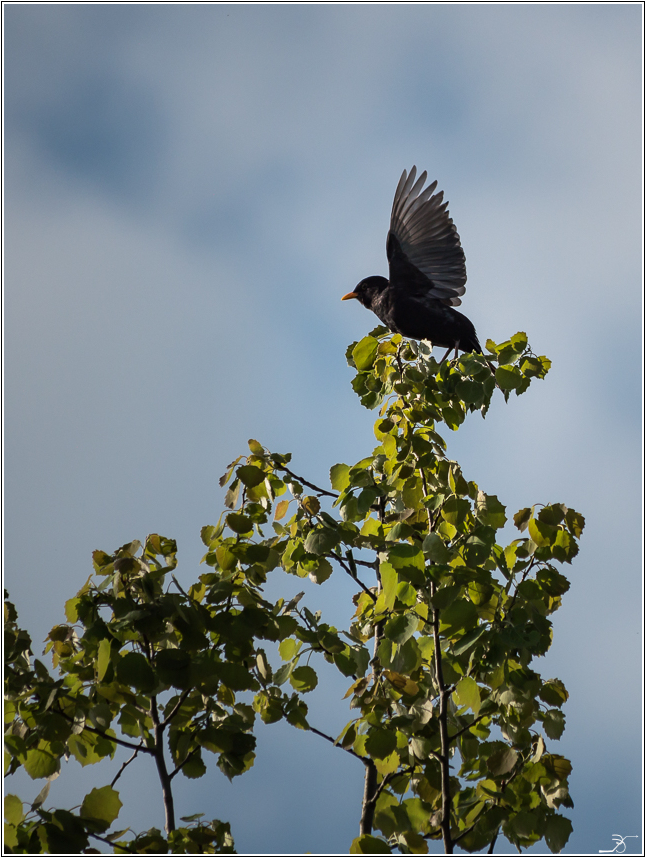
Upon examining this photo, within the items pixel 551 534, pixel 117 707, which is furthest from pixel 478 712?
pixel 117 707

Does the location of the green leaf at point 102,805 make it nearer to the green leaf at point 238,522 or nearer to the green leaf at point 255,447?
the green leaf at point 238,522

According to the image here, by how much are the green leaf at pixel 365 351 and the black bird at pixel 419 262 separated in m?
1.39

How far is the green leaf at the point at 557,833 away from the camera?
2354 millimetres

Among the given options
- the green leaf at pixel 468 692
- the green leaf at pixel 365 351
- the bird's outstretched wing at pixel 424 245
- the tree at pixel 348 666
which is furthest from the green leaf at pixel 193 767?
the bird's outstretched wing at pixel 424 245

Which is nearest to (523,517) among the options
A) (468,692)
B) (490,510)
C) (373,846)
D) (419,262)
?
(490,510)

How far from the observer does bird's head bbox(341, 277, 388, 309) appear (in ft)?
17.3

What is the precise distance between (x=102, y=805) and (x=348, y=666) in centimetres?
88

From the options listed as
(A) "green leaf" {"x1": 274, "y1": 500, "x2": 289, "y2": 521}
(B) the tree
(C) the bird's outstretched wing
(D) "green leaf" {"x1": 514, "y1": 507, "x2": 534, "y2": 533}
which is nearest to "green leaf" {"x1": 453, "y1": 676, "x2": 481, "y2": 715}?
(B) the tree

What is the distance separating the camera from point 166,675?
2338 millimetres

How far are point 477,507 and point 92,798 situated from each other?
A: 162 centimetres

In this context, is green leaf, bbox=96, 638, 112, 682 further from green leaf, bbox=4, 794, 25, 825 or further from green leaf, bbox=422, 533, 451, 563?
green leaf, bbox=422, 533, 451, 563

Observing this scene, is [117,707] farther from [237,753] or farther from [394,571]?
[394,571]

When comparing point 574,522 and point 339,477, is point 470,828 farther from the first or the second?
point 339,477

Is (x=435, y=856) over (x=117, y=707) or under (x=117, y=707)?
→ under
